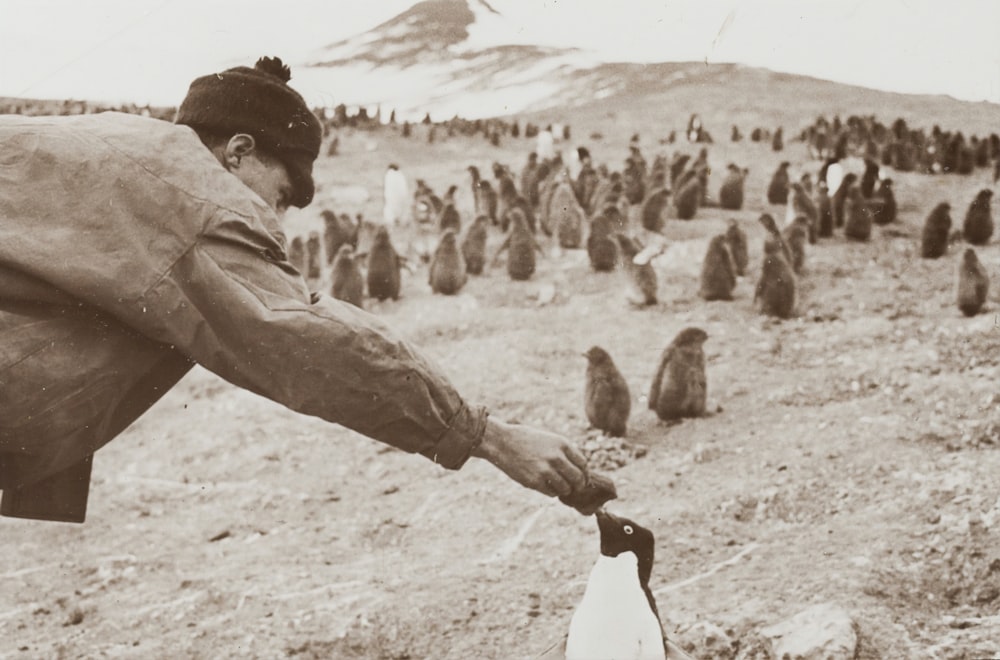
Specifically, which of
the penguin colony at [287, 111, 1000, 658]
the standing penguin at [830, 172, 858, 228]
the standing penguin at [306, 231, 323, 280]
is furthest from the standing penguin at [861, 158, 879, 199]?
the standing penguin at [306, 231, 323, 280]

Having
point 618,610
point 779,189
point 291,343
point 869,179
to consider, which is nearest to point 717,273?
point 869,179

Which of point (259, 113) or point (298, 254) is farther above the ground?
point (259, 113)

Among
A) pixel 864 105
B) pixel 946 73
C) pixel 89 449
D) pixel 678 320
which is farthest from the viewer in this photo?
pixel 864 105

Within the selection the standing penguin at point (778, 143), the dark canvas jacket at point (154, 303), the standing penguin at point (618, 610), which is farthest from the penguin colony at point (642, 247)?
the standing penguin at point (778, 143)

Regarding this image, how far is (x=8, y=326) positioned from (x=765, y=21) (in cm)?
376

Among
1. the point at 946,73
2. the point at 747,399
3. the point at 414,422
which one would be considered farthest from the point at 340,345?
the point at 747,399

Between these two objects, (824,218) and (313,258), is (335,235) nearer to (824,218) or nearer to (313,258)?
(313,258)

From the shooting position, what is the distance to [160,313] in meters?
2.27

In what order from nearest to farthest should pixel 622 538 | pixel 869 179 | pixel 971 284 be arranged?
pixel 622 538 < pixel 971 284 < pixel 869 179

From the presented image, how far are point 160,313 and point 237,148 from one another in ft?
1.90

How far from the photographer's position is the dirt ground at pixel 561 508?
3.83 metres

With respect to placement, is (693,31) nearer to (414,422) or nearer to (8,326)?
(414,422)

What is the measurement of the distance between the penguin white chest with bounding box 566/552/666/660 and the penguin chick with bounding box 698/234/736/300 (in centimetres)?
543

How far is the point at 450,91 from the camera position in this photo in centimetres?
829
